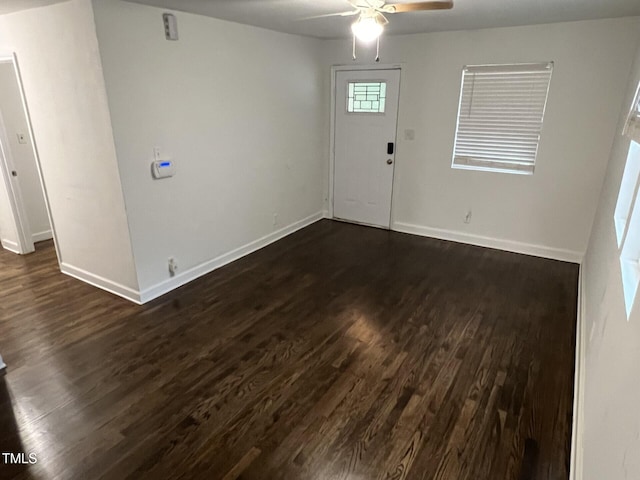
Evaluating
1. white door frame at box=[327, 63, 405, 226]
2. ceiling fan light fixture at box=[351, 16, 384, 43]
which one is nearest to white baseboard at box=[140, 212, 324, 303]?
white door frame at box=[327, 63, 405, 226]

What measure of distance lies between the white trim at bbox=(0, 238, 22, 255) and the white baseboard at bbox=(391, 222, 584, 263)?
174 inches

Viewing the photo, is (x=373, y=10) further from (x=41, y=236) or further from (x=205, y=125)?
(x=41, y=236)

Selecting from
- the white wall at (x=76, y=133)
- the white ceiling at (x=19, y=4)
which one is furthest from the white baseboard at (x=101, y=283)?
the white ceiling at (x=19, y=4)

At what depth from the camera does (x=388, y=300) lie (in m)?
3.44

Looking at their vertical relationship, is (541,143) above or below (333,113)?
below

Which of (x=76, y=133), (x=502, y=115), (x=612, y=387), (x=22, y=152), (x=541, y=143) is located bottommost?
(x=612, y=387)

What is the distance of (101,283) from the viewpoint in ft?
11.7

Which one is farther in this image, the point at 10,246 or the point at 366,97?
the point at 366,97

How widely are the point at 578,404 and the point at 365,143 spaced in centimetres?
374

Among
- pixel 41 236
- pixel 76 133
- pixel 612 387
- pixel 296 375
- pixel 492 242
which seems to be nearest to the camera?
pixel 612 387

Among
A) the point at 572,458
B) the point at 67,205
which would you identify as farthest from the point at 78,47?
the point at 572,458

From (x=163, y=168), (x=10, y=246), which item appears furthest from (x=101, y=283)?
(x=10, y=246)

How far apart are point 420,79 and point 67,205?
386 cm

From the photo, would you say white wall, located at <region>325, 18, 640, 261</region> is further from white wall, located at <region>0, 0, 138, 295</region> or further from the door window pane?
white wall, located at <region>0, 0, 138, 295</region>
